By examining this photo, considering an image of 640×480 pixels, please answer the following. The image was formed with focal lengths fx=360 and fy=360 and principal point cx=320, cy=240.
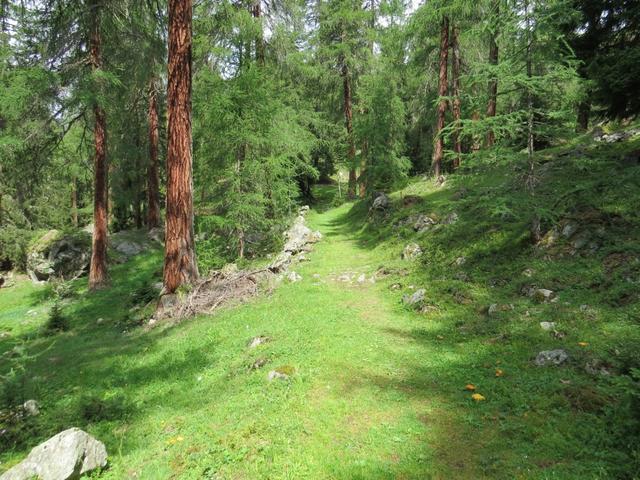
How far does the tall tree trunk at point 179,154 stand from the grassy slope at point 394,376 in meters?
2.05

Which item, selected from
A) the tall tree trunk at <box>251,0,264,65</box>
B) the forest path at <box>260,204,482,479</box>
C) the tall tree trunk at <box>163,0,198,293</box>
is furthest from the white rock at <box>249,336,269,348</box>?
the tall tree trunk at <box>251,0,264,65</box>

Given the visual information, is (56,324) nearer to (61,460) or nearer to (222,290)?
(222,290)

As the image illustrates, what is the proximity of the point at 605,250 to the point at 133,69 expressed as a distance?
16.5m

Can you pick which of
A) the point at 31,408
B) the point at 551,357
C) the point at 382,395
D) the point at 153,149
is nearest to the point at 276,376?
the point at 382,395

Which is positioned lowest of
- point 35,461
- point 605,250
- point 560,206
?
point 35,461

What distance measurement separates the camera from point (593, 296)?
21.6ft

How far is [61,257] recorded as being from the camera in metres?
19.6

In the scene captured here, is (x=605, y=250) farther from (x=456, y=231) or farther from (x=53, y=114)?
(x=53, y=114)

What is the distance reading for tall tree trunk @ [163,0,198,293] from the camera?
10133mm

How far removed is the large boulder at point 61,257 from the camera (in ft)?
64.2

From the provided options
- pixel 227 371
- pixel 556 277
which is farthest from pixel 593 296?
pixel 227 371

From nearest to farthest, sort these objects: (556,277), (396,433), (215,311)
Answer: (396,433) < (556,277) < (215,311)

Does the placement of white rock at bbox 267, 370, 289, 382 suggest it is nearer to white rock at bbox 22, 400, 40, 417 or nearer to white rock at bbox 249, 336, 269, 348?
white rock at bbox 249, 336, 269, 348

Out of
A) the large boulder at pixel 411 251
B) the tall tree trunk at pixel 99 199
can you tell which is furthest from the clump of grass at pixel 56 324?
the large boulder at pixel 411 251
